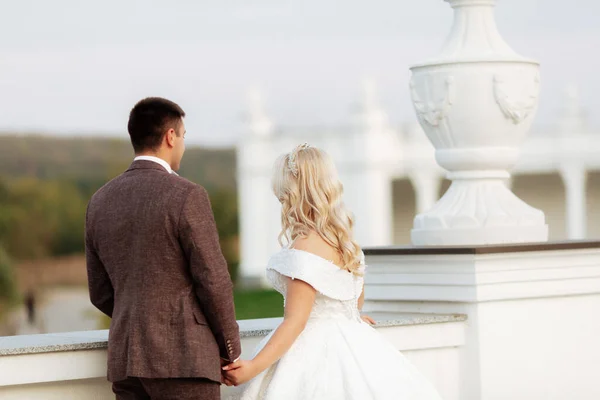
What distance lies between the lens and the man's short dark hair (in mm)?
3578

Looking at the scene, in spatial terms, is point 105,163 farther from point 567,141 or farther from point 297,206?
point 297,206

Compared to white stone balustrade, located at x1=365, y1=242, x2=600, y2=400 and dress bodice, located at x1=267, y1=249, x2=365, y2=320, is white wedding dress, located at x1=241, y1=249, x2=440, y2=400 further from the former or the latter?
white stone balustrade, located at x1=365, y1=242, x2=600, y2=400

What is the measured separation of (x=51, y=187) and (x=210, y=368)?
43.1 metres

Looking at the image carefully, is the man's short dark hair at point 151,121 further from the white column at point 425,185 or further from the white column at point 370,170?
the white column at point 425,185

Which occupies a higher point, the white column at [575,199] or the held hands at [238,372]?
the held hands at [238,372]

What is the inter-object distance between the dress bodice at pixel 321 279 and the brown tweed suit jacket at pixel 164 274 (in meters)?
0.39

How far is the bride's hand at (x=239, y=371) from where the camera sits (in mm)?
3770

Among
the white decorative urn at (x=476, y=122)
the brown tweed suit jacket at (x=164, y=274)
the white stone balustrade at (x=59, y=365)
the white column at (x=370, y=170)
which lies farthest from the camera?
the white column at (x=370, y=170)

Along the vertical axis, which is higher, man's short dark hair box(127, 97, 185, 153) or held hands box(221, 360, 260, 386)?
man's short dark hair box(127, 97, 185, 153)

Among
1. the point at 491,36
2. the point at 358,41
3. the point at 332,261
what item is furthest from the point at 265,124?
the point at 332,261

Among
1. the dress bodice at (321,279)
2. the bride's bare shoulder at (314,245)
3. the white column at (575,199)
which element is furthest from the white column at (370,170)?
the bride's bare shoulder at (314,245)

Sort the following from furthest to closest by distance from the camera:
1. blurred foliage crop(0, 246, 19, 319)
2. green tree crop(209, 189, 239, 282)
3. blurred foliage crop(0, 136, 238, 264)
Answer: blurred foliage crop(0, 136, 238, 264)
green tree crop(209, 189, 239, 282)
blurred foliage crop(0, 246, 19, 319)

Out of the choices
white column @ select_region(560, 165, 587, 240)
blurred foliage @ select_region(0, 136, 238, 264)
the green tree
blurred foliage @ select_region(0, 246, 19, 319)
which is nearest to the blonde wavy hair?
white column @ select_region(560, 165, 587, 240)

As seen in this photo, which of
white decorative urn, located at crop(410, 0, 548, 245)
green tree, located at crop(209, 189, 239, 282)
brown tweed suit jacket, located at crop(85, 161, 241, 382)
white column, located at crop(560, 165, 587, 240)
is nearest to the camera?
brown tweed suit jacket, located at crop(85, 161, 241, 382)
